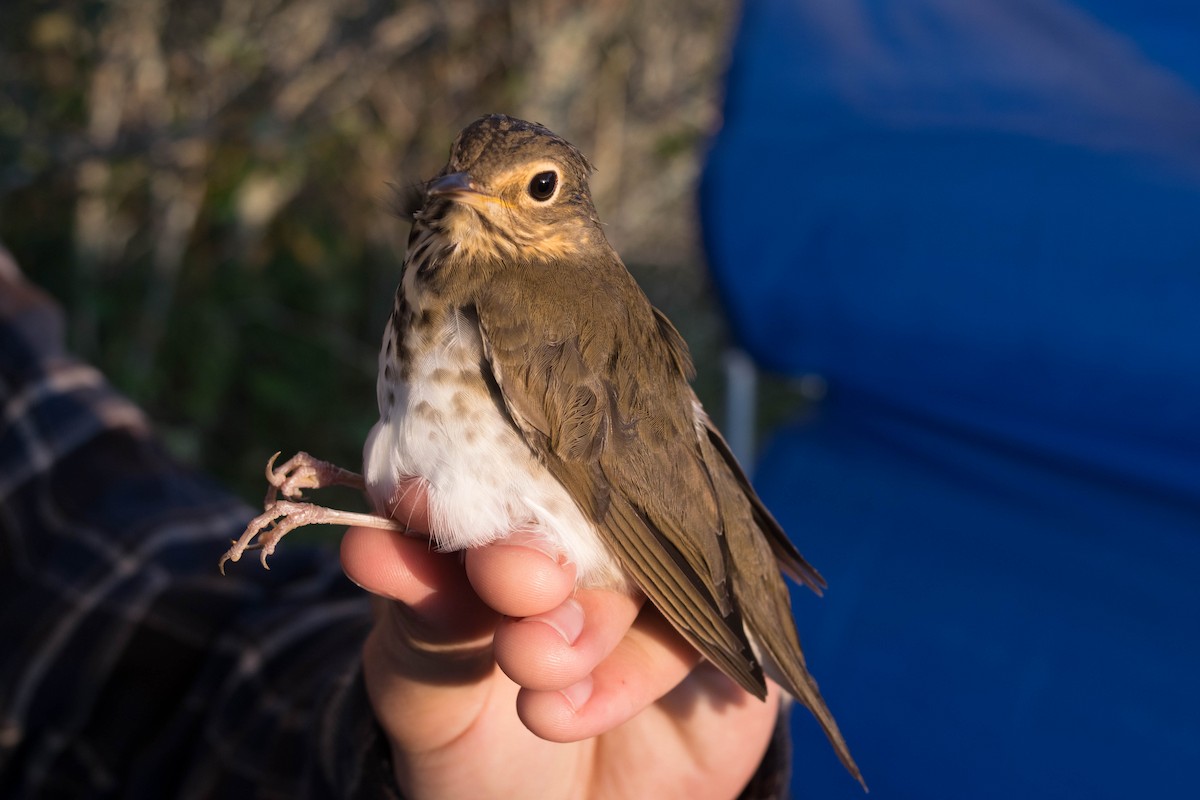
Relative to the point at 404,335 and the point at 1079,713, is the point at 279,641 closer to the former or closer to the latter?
the point at 404,335

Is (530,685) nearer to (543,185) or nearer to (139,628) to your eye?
(543,185)

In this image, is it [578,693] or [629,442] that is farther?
[629,442]

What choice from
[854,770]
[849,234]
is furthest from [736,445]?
[854,770]

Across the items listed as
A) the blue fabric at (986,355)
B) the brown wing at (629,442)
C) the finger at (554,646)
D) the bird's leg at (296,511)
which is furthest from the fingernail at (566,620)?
the blue fabric at (986,355)

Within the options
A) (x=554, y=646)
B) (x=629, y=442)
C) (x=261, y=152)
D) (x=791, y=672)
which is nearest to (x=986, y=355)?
(x=791, y=672)

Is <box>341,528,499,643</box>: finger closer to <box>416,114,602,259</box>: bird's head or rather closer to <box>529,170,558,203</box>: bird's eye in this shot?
<box>416,114,602,259</box>: bird's head

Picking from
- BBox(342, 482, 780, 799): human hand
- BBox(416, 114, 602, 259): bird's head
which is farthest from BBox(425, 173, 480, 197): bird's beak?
BBox(342, 482, 780, 799): human hand
